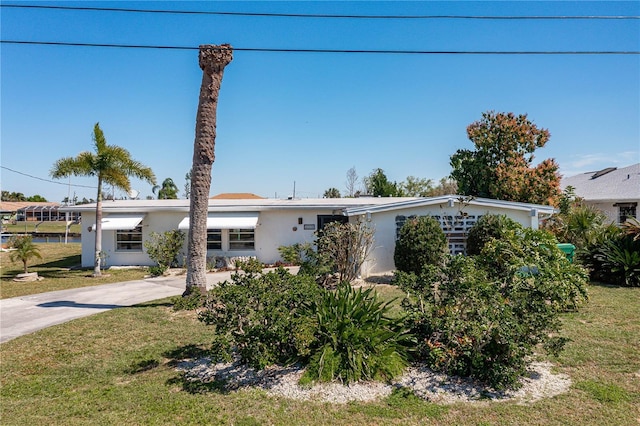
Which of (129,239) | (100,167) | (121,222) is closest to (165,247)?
(121,222)

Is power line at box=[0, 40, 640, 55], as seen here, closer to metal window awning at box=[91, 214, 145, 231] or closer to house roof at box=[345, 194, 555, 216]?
house roof at box=[345, 194, 555, 216]

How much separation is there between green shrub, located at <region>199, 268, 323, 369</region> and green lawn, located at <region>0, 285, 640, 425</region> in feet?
2.22

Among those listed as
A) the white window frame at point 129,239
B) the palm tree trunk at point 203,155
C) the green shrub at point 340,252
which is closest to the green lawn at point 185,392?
the palm tree trunk at point 203,155

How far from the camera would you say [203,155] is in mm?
11180

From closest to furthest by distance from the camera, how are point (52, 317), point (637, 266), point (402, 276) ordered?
point (402, 276) < point (52, 317) < point (637, 266)

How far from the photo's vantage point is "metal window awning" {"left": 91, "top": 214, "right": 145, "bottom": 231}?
731 inches

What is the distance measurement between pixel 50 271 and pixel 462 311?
1947cm

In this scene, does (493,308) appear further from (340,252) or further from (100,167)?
(100,167)

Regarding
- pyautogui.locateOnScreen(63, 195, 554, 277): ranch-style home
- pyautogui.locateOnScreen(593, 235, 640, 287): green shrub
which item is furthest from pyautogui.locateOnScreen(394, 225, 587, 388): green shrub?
pyautogui.locateOnScreen(63, 195, 554, 277): ranch-style home

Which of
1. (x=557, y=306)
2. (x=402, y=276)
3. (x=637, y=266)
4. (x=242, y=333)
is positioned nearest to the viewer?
(x=557, y=306)

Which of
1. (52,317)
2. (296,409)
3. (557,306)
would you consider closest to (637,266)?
(557,306)

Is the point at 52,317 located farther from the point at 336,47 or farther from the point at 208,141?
the point at 336,47

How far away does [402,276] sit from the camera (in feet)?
23.4

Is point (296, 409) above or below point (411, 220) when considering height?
below
